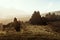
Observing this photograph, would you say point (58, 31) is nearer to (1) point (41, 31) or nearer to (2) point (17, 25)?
(1) point (41, 31)

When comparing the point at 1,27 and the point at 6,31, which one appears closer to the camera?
the point at 6,31

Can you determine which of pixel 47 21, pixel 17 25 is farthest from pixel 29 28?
pixel 47 21

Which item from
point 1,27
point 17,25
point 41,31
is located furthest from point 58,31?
point 1,27

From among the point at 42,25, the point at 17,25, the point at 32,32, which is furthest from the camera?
the point at 42,25

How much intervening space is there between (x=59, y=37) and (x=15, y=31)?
400 inches

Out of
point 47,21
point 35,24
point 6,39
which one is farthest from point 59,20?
point 6,39

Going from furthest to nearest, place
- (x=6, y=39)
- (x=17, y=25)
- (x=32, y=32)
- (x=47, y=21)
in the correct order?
(x=47, y=21) → (x=17, y=25) → (x=32, y=32) → (x=6, y=39)

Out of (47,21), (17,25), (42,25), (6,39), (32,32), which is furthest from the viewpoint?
(47,21)

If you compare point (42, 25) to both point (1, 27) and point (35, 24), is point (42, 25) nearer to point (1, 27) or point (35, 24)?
point (35, 24)

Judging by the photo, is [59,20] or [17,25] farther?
[59,20]

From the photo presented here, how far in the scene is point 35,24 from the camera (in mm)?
61000

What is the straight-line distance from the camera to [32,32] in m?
50.8

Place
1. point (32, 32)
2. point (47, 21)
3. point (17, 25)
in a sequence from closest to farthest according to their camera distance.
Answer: point (32, 32), point (17, 25), point (47, 21)

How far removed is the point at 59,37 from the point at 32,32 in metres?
6.22
